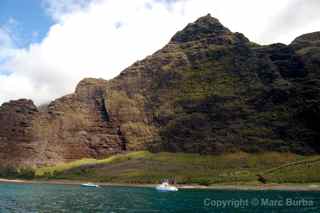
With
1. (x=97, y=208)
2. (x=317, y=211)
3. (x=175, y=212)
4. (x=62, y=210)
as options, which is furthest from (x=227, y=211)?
(x=62, y=210)

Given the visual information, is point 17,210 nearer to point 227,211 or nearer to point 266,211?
point 227,211

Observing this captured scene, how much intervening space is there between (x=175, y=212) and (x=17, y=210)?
39731 mm

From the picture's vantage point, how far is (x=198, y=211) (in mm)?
105125

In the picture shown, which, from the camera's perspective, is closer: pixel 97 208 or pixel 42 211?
pixel 42 211

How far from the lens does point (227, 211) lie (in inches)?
4178

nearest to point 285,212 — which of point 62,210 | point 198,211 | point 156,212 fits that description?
point 198,211

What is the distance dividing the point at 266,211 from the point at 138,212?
32.7m

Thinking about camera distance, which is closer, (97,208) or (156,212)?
(156,212)

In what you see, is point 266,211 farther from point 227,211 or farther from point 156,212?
point 156,212

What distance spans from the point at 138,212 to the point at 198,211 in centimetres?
1561

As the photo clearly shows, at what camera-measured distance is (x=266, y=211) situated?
10506cm

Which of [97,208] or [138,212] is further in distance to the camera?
[97,208]

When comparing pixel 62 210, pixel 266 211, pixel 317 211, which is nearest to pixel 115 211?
pixel 62 210

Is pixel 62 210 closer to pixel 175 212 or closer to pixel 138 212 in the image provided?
pixel 138 212
